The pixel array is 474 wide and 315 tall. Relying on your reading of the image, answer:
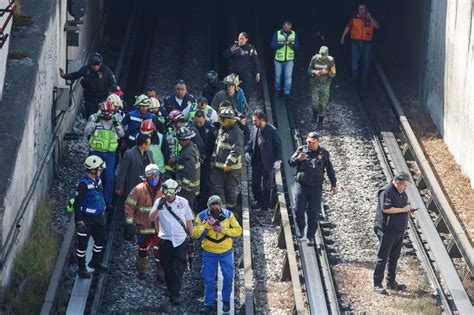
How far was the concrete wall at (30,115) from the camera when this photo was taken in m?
15.6

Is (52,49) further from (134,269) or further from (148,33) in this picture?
(148,33)

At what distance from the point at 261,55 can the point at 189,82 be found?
7.86 ft

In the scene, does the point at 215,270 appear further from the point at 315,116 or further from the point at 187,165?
the point at 315,116

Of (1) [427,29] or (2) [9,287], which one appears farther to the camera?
(1) [427,29]

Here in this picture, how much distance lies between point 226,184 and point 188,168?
1.20 meters

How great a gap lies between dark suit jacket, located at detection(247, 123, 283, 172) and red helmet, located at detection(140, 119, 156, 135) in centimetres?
199

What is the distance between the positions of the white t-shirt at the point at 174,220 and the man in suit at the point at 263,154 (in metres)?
3.05

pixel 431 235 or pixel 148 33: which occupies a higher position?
pixel 148 33

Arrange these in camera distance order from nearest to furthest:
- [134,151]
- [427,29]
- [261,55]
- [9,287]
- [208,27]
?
[9,287] < [134,151] < [427,29] < [261,55] < [208,27]

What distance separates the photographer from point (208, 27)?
28484mm

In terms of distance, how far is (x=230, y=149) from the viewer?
56.7 feet

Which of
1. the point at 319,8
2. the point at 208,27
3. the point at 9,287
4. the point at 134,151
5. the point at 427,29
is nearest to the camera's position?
the point at 9,287

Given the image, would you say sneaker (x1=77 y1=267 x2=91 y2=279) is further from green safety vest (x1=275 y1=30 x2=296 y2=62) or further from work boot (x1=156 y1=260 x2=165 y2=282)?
green safety vest (x1=275 y1=30 x2=296 y2=62)

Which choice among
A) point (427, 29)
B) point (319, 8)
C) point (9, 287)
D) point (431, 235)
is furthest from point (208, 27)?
point (9, 287)
